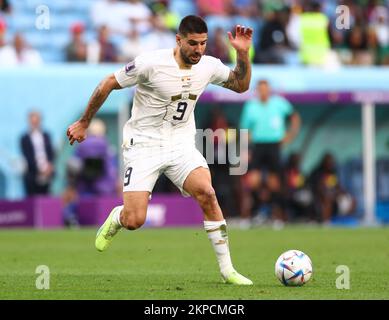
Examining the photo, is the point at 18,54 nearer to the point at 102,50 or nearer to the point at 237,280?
the point at 102,50

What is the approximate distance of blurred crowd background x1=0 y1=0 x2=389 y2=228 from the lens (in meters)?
21.2

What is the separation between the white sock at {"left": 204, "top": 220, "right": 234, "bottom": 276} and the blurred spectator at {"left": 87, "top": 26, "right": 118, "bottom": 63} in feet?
41.2

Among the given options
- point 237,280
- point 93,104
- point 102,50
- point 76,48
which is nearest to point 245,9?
point 102,50

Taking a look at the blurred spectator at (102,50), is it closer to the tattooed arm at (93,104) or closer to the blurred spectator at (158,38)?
the blurred spectator at (158,38)

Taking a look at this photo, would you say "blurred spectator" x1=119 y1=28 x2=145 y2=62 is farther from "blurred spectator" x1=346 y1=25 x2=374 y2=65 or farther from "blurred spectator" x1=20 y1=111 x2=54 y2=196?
"blurred spectator" x1=346 y1=25 x2=374 y2=65

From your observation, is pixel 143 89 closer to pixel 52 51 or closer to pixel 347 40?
pixel 52 51

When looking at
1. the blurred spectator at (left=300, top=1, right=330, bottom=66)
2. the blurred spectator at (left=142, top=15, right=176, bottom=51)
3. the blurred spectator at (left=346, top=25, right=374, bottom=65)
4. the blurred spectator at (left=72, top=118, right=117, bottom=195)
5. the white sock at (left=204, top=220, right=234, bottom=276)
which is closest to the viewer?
the white sock at (left=204, top=220, right=234, bottom=276)

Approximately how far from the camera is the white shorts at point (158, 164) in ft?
35.9

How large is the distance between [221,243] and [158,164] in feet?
3.34

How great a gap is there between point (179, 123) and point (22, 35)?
40.4 ft

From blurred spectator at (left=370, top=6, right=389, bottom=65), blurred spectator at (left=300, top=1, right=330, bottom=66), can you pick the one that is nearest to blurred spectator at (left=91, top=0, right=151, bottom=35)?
blurred spectator at (left=300, top=1, right=330, bottom=66)

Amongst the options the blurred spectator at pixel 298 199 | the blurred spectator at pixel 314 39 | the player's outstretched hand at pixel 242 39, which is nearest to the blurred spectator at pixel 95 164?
the blurred spectator at pixel 298 199

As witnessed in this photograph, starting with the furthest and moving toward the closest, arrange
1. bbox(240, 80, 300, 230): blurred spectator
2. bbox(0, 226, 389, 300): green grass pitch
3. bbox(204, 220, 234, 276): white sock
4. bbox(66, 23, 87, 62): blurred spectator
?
bbox(66, 23, 87, 62): blurred spectator < bbox(240, 80, 300, 230): blurred spectator < bbox(204, 220, 234, 276): white sock < bbox(0, 226, 389, 300): green grass pitch

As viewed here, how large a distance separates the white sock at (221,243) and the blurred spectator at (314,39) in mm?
13980
